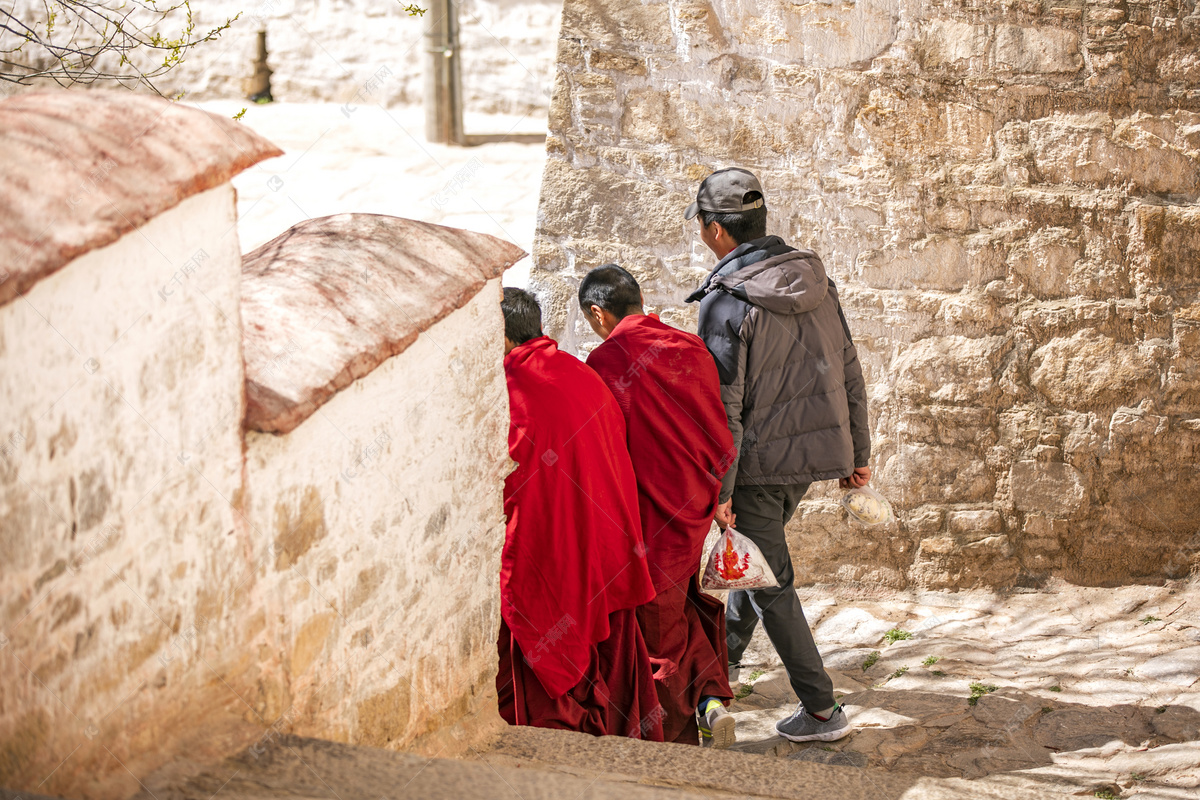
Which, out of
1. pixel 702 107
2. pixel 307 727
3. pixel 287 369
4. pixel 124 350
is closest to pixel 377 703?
pixel 307 727

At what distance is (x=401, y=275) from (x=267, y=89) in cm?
1030

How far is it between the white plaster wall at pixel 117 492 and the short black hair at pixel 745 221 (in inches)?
81.9

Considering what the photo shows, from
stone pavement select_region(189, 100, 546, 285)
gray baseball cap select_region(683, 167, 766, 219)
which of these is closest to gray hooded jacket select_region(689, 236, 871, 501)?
gray baseball cap select_region(683, 167, 766, 219)

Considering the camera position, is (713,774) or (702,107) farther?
(702,107)

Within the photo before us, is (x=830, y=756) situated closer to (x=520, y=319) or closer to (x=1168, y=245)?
(x=520, y=319)

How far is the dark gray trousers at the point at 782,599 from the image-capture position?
10.4 ft

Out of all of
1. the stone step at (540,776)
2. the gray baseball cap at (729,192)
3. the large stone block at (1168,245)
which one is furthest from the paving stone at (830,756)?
the large stone block at (1168,245)

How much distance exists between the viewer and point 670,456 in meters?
3.04

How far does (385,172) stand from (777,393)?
6.70 m

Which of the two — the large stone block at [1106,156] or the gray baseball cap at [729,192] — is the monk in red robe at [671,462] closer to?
the gray baseball cap at [729,192]

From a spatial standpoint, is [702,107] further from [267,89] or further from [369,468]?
[267,89]

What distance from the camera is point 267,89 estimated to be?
11227 mm

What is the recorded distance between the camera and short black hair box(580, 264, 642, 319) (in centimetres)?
326

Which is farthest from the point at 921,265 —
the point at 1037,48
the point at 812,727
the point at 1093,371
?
the point at 812,727
